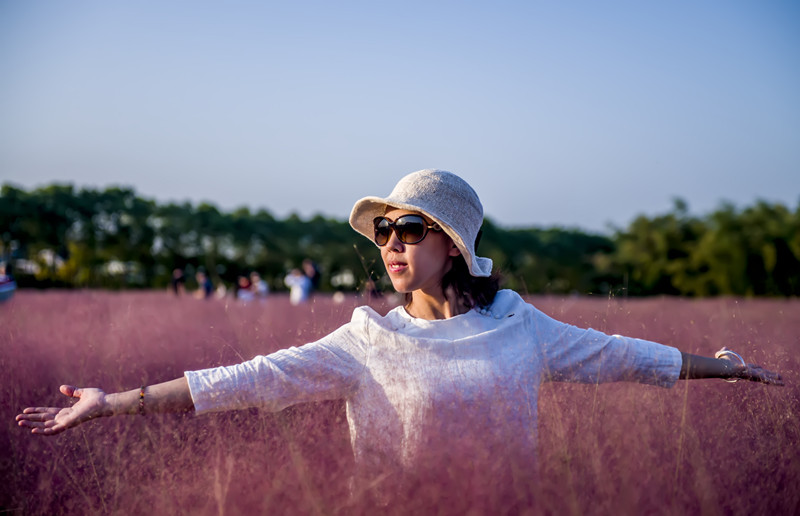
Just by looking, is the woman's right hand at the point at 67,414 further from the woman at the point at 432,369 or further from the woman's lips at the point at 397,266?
the woman's lips at the point at 397,266

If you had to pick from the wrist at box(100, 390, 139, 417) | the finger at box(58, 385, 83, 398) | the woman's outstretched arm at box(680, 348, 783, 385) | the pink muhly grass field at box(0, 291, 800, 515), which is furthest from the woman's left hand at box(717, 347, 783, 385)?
the finger at box(58, 385, 83, 398)

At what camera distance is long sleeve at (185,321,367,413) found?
6.03 feet

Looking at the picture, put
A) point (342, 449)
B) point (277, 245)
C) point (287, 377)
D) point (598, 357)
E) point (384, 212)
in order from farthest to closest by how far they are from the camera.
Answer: point (277, 245), point (384, 212), point (598, 357), point (287, 377), point (342, 449)

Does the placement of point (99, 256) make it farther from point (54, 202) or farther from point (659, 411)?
point (659, 411)

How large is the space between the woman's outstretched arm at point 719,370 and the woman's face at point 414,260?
0.86 metres

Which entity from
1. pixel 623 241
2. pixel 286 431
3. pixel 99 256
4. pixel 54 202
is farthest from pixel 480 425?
pixel 623 241

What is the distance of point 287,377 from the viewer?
6.25ft

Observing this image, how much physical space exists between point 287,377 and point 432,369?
428 mm

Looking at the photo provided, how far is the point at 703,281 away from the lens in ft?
136

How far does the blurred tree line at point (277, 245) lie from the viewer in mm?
37688

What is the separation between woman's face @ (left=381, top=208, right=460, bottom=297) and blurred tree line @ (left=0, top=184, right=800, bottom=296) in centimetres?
2890

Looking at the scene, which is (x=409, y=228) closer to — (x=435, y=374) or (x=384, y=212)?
(x=384, y=212)

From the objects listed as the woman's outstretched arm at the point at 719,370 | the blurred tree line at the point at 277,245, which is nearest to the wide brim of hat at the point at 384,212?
the woman's outstretched arm at the point at 719,370

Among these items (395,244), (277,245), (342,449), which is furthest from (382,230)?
(277,245)
